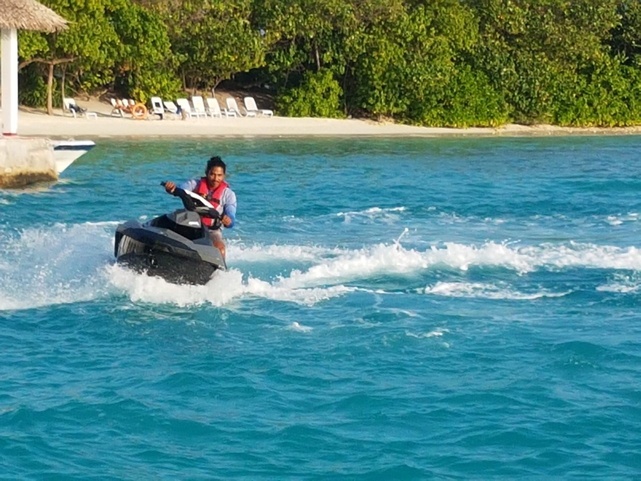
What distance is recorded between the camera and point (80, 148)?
23.7m

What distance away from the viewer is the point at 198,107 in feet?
126

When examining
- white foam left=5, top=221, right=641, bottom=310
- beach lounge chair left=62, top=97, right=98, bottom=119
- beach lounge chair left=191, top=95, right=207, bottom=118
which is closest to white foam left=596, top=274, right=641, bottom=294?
white foam left=5, top=221, right=641, bottom=310

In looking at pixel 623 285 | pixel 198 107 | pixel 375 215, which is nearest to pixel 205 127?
pixel 198 107

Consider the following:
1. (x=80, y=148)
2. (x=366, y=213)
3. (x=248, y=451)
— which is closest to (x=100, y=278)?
(x=248, y=451)

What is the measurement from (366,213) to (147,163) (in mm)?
8402

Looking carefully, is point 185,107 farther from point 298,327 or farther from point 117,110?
point 298,327

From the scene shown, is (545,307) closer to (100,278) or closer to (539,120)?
(100,278)

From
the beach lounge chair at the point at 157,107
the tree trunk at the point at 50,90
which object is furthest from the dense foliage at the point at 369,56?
the beach lounge chair at the point at 157,107

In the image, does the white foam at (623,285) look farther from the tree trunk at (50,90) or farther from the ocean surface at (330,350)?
the tree trunk at (50,90)

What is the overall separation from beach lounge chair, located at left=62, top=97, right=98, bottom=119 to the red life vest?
23689mm

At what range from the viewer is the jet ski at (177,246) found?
1203 cm

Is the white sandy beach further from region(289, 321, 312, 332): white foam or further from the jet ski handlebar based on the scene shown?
region(289, 321, 312, 332): white foam

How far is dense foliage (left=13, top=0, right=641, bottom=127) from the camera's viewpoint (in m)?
37.1

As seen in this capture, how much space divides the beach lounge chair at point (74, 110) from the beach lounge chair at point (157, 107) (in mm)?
1919
